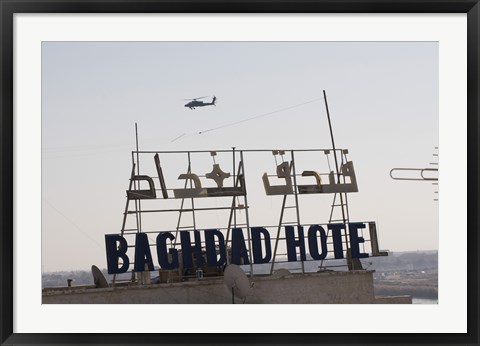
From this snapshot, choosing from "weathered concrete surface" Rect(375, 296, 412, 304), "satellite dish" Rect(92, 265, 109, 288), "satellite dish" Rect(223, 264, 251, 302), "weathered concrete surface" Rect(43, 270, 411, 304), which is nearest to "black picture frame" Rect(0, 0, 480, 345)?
"weathered concrete surface" Rect(43, 270, 411, 304)

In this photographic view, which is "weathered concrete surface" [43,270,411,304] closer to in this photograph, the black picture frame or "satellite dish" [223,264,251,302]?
"satellite dish" [223,264,251,302]

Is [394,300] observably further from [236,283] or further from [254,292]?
[236,283]
